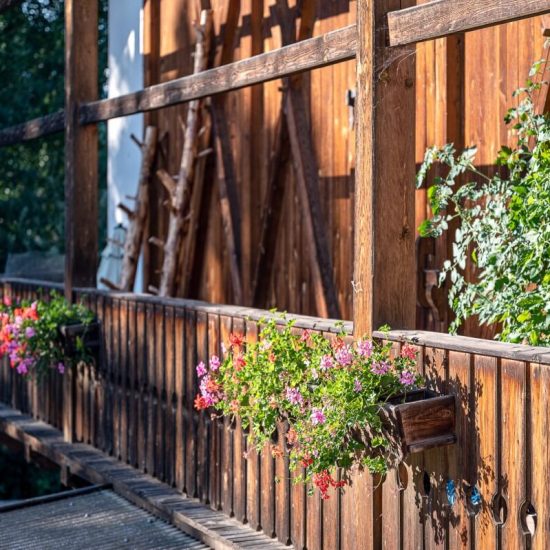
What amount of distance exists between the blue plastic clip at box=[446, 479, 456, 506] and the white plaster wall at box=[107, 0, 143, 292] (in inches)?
203

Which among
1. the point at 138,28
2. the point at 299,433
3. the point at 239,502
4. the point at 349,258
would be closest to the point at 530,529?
the point at 299,433

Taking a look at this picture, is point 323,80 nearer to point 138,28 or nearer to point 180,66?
point 180,66

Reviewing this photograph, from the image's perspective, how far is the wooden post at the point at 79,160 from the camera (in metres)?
6.76

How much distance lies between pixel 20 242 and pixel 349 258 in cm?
979

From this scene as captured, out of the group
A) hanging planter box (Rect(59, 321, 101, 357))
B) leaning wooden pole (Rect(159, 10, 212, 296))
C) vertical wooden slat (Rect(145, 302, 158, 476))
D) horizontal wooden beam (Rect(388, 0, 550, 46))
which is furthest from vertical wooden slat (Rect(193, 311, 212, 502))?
leaning wooden pole (Rect(159, 10, 212, 296))

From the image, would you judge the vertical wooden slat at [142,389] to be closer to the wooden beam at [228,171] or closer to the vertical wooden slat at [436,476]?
the wooden beam at [228,171]

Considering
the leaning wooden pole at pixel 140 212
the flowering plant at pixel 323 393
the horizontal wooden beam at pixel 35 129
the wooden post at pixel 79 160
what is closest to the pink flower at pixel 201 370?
the flowering plant at pixel 323 393

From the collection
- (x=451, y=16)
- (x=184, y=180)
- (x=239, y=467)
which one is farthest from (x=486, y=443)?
(x=184, y=180)

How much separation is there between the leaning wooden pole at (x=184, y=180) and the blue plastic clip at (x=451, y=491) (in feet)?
14.2

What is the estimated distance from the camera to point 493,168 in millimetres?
5336

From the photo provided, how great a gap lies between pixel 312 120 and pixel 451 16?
3.09 m

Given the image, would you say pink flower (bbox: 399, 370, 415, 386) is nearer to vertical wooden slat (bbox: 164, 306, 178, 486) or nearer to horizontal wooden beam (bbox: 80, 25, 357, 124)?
horizontal wooden beam (bbox: 80, 25, 357, 124)

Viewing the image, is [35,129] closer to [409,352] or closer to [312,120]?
[312,120]

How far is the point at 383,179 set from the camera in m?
4.03
